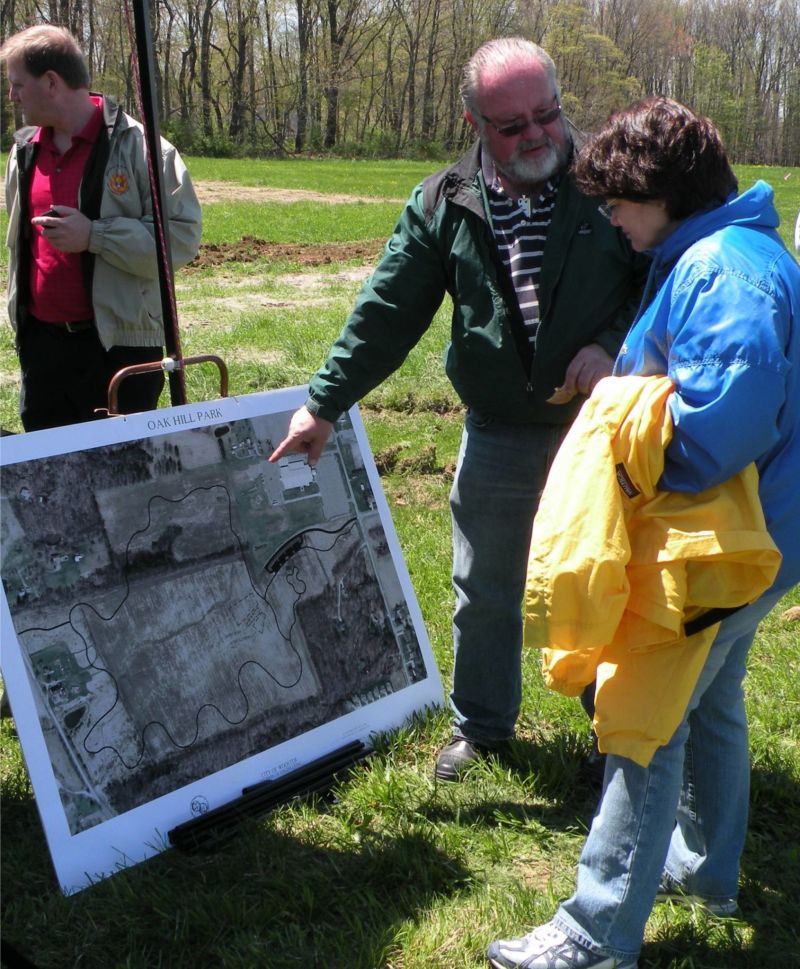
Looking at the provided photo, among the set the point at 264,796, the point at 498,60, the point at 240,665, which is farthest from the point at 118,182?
the point at 264,796

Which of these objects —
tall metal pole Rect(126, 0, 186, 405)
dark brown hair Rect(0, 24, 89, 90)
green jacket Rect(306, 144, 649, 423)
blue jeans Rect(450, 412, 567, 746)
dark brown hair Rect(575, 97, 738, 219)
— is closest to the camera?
dark brown hair Rect(575, 97, 738, 219)

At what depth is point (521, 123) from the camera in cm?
295

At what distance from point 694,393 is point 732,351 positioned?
11 centimetres

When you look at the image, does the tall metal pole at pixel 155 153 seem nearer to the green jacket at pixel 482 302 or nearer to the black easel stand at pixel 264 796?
the green jacket at pixel 482 302

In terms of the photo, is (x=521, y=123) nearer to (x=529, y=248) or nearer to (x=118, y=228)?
(x=529, y=248)

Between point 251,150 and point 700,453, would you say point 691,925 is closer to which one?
point 700,453

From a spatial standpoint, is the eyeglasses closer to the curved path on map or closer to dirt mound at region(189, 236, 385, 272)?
the curved path on map

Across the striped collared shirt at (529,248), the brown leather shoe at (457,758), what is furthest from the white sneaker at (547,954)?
the striped collared shirt at (529,248)

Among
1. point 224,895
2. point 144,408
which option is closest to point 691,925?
point 224,895

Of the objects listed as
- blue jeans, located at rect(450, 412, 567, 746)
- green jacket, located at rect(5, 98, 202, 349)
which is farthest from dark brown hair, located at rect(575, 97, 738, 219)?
green jacket, located at rect(5, 98, 202, 349)

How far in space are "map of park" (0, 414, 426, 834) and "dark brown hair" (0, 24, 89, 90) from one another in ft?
5.38

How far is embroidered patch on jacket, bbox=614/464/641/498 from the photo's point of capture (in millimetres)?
2240

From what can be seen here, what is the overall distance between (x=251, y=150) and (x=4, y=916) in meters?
46.0

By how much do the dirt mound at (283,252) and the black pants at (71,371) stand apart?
9690 mm
